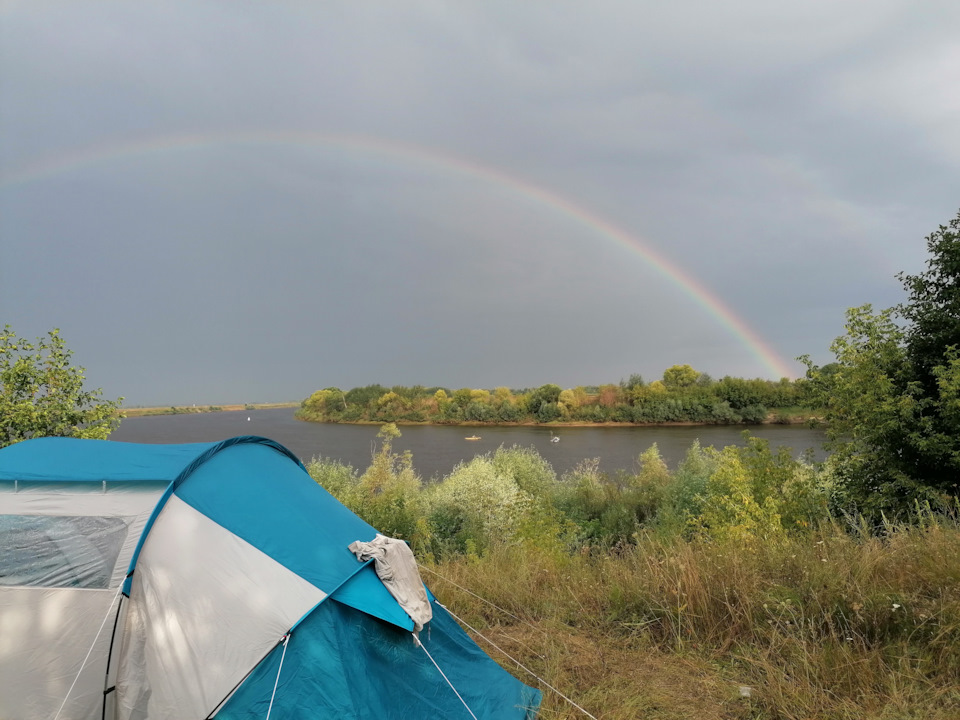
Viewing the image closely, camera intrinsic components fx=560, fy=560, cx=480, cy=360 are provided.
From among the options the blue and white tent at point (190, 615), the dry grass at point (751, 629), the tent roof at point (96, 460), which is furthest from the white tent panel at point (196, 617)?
the dry grass at point (751, 629)

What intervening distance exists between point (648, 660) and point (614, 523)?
9.73m

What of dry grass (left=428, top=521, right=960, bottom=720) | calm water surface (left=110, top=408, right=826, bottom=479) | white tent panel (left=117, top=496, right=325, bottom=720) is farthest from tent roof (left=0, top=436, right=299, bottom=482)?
calm water surface (left=110, top=408, right=826, bottom=479)

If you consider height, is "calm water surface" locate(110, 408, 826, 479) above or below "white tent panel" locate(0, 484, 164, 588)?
below

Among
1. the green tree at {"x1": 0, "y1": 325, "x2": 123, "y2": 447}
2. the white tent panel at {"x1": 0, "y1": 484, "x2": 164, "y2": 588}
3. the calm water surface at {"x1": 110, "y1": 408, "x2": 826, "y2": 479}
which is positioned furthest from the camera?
the calm water surface at {"x1": 110, "y1": 408, "x2": 826, "y2": 479}

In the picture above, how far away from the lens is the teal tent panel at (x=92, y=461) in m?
3.40

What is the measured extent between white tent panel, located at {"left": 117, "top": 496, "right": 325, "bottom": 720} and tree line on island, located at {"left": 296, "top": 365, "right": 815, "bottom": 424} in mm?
43766

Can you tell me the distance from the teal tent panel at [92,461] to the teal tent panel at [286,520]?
183 mm

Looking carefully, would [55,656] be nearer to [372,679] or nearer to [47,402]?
[372,679]

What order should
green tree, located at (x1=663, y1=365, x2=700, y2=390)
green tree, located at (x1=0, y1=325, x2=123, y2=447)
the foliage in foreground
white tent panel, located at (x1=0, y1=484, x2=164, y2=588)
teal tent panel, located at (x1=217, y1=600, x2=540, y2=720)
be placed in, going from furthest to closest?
1. green tree, located at (x1=663, y1=365, x2=700, y2=390)
2. green tree, located at (x1=0, y1=325, x2=123, y2=447)
3. the foliage in foreground
4. white tent panel, located at (x1=0, y1=484, x2=164, y2=588)
5. teal tent panel, located at (x1=217, y1=600, x2=540, y2=720)

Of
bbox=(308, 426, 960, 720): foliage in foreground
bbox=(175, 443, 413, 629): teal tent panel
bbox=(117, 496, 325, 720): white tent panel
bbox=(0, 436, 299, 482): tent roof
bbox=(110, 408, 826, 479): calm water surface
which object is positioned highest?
bbox=(0, 436, 299, 482): tent roof

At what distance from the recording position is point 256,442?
4293 mm

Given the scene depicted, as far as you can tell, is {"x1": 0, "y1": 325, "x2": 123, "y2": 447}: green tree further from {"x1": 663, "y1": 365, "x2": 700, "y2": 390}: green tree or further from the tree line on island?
{"x1": 663, "y1": 365, "x2": 700, "y2": 390}: green tree

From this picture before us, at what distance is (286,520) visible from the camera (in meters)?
3.54

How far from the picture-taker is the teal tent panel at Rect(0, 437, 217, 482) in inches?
134
